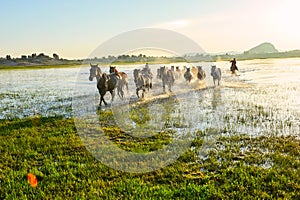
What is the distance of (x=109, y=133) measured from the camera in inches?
429

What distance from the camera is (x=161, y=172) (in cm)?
703

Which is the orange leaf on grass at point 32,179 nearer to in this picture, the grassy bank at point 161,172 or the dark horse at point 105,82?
the grassy bank at point 161,172

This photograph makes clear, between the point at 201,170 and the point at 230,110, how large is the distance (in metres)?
8.10

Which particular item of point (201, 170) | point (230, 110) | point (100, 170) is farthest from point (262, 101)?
point (100, 170)

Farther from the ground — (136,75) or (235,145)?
(136,75)

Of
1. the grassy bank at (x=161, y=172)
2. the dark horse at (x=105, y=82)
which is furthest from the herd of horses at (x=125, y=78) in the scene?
the grassy bank at (x=161, y=172)

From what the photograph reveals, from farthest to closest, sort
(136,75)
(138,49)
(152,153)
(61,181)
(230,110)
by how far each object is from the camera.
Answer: (136,75) → (230,110) → (138,49) → (152,153) → (61,181)

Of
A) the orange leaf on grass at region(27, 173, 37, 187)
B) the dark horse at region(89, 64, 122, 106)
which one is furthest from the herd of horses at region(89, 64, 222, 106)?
the orange leaf on grass at region(27, 173, 37, 187)

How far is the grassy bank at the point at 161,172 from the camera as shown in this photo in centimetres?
593

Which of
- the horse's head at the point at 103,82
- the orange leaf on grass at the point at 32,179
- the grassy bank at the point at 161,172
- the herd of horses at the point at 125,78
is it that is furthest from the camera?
the herd of horses at the point at 125,78

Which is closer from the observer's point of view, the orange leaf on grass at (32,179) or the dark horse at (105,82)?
the orange leaf on grass at (32,179)

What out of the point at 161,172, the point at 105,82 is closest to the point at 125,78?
the point at 105,82

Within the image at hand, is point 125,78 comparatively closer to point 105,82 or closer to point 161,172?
point 105,82

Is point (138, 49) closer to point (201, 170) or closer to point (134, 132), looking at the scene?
point (134, 132)
